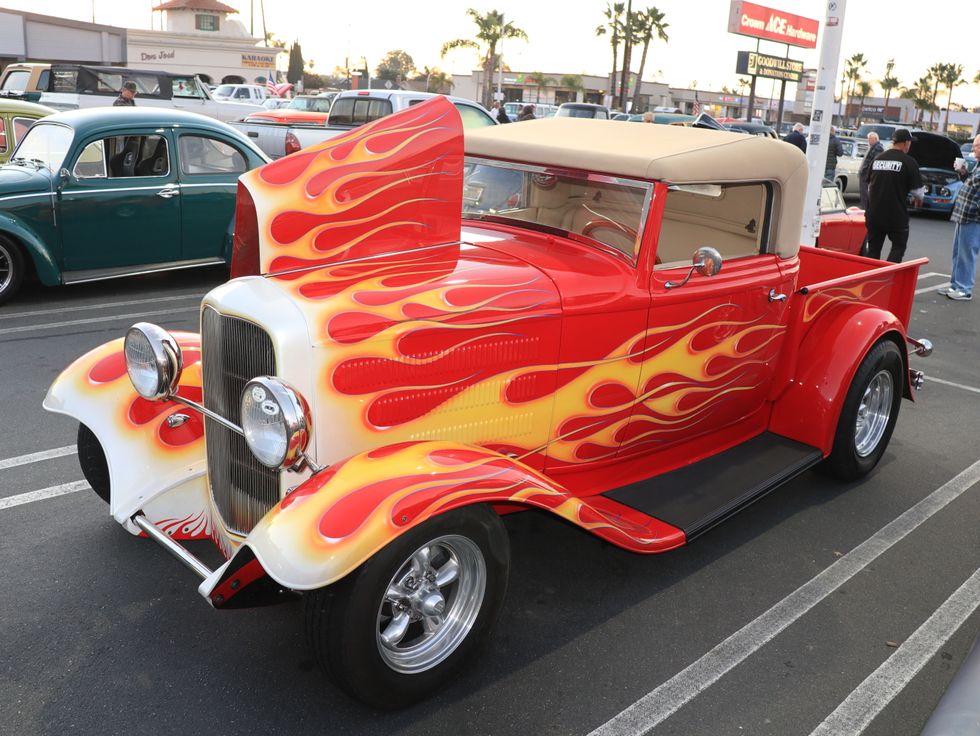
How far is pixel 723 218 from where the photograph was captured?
4.27 meters

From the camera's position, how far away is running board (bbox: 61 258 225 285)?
7.81 metres

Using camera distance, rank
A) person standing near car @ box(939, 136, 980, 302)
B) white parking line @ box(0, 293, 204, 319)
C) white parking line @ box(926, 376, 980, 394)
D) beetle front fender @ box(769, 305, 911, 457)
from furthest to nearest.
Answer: person standing near car @ box(939, 136, 980, 302), white parking line @ box(0, 293, 204, 319), white parking line @ box(926, 376, 980, 394), beetle front fender @ box(769, 305, 911, 457)

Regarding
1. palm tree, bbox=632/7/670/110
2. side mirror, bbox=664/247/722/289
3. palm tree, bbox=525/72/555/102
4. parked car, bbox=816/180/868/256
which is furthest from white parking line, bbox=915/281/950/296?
palm tree, bbox=525/72/555/102

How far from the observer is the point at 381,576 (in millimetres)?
2600

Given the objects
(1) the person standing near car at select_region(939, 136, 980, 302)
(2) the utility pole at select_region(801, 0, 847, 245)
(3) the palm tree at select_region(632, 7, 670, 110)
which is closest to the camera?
(2) the utility pole at select_region(801, 0, 847, 245)

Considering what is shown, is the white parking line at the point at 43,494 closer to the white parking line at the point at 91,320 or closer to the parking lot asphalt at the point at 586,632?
the parking lot asphalt at the point at 586,632

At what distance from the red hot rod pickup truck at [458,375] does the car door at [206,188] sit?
15.1 ft

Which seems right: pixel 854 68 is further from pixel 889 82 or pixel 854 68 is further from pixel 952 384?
pixel 952 384

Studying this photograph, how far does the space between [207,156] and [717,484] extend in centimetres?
644

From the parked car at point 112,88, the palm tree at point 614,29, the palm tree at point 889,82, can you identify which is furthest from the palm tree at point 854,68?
the parked car at point 112,88

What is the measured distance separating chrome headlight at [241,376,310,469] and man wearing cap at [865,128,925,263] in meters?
9.11

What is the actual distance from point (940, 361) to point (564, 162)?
5.35m

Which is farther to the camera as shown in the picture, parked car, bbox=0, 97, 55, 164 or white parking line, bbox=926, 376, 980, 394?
parked car, bbox=0, 97, 55, 164

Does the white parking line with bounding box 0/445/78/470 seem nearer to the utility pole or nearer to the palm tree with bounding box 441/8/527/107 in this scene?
the utility pole
